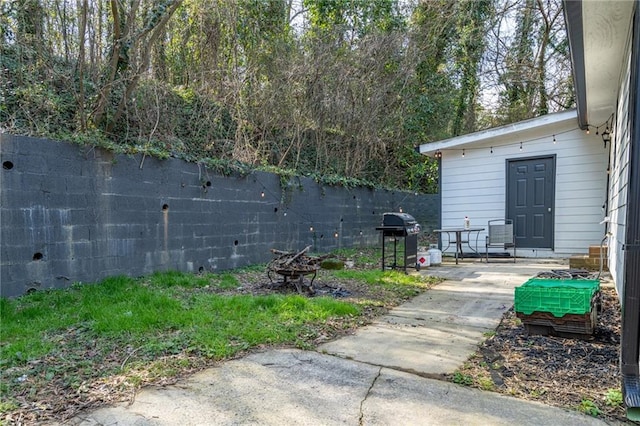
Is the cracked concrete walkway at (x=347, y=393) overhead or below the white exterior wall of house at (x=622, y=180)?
below

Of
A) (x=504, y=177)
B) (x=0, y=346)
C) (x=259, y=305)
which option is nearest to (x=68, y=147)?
(x=0, y=346)

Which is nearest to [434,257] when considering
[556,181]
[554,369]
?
[556,181]

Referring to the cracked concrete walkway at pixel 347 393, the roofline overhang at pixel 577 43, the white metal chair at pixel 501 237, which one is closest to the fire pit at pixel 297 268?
the cracked concrete walkway at pixel 347 393

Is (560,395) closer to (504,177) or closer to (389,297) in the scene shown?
(389,297)

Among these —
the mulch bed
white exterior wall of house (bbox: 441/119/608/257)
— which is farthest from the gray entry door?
the mulch bed

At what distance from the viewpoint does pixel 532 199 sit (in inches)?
299

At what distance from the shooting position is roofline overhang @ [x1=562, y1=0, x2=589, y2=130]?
2947 millimetres

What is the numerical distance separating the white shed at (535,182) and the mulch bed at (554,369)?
4.65 m

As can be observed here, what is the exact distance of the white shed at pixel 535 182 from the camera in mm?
7086

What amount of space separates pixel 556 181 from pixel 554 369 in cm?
602

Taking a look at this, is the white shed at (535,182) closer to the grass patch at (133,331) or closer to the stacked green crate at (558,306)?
the grass patch at (133,331)

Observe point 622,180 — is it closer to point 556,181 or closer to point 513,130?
point 556,181

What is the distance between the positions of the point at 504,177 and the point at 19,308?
26.5ft

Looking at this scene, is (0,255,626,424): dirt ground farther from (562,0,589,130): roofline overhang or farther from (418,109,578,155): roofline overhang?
(418,109,578,155): roofline overhang
